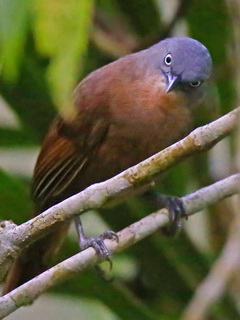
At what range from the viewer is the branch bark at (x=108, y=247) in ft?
5.82

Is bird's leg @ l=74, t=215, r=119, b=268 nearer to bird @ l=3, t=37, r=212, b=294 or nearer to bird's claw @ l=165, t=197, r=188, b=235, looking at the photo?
bird @ l=3, t=37, r=212, b=294

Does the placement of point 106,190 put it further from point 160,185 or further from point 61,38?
point 160,185

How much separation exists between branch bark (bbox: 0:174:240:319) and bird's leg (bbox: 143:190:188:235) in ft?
0.79

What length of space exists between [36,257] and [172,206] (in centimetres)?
48

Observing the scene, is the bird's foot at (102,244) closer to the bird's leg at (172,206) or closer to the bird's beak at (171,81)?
the bird's leg at (172,206)

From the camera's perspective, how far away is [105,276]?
8.53ft

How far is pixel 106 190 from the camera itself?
5.58ft

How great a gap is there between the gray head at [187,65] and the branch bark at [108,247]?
45 cm

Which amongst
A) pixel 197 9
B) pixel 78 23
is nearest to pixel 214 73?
pixel 197 9

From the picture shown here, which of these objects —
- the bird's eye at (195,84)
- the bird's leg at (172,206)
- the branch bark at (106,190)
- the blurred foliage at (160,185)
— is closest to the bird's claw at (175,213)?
the bird's leg at (172,206)

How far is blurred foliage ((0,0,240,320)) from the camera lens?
264 centimetres

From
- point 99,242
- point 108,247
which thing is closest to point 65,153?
point 99,242

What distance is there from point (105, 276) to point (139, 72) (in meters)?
0.68

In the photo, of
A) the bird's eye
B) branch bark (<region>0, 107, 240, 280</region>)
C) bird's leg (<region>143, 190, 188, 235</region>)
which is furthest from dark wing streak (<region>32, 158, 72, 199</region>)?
branch bark (<region>0, 107, 240, 280</region>)
